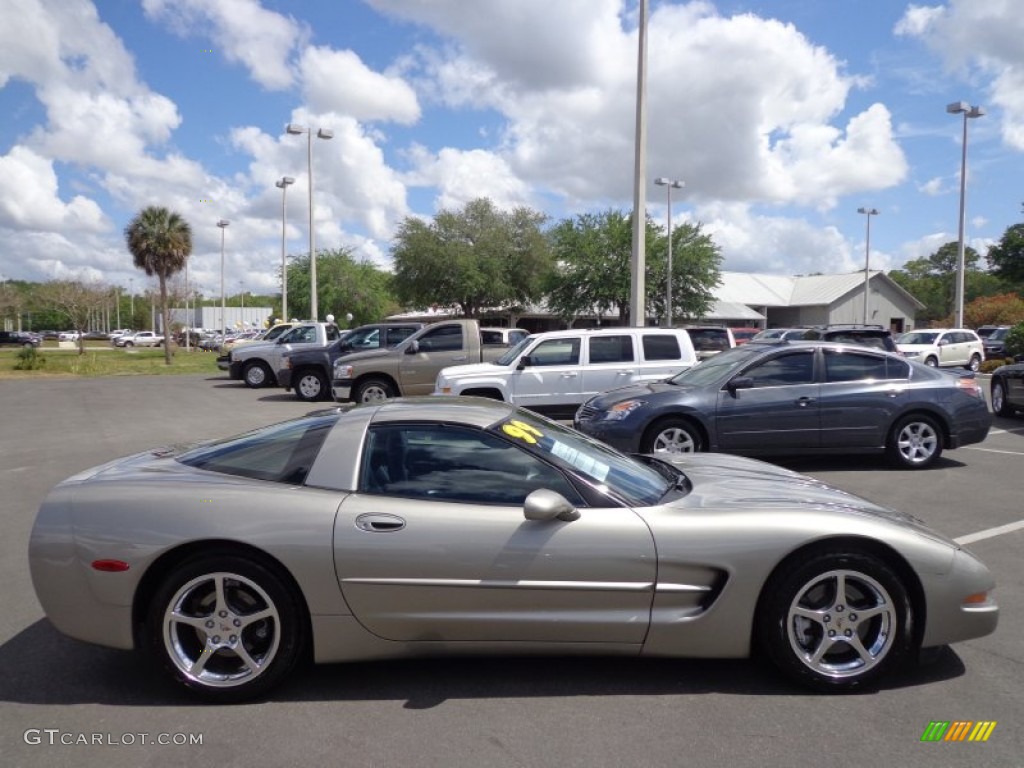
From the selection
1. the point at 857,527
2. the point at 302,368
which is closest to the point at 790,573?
the point at 857,527

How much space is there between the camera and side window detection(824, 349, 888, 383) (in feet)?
30.2

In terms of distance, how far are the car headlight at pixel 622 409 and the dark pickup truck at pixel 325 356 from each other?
10.4 meters

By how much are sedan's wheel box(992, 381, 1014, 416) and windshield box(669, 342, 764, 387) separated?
23.3 ft

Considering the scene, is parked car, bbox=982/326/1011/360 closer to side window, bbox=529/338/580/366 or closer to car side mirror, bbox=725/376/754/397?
side window, bbox=529/338/580/366

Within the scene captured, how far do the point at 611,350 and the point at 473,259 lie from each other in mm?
31396

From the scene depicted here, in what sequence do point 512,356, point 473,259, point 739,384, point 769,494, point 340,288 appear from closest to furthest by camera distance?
point 769,494 → point 739,384 → point 512,356 → point 473,259 → point 340,288

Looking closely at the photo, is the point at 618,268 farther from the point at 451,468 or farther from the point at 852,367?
the point at 451,468

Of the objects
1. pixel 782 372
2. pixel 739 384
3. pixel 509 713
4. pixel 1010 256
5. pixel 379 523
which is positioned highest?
pixel 1010 256

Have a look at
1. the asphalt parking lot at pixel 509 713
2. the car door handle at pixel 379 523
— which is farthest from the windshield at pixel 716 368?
the car door handle at pixel 379 523

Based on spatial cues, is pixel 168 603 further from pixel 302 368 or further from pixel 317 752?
pixel 302 368

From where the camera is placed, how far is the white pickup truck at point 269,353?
22.4 metres

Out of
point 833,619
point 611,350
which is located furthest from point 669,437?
point 833,619

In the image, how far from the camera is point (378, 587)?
3535 mm

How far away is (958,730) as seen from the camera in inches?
131
